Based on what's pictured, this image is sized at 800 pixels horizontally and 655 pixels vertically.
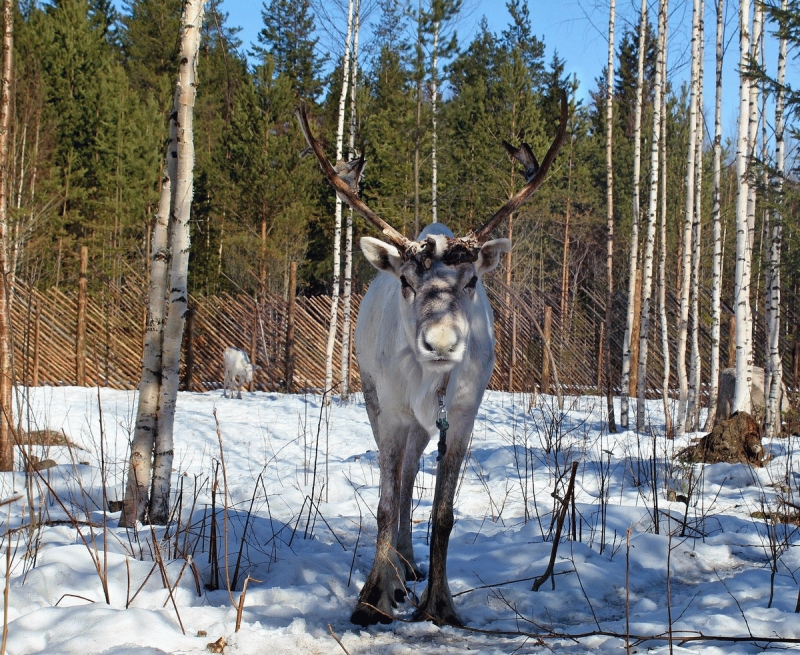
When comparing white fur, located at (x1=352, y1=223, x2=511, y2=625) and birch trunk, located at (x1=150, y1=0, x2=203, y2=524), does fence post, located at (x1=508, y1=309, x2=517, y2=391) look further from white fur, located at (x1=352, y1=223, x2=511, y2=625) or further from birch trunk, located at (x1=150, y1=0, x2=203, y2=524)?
white fur, located at (x1=352, y1=223, x2=511, y2=625)

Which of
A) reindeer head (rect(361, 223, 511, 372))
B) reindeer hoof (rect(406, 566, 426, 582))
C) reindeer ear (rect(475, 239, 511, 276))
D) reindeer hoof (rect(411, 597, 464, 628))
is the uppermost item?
reindeer ear (rect(475, 239, 511, 276))

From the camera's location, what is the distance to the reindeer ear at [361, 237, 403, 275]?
3.90m

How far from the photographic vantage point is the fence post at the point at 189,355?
16891 millimetres

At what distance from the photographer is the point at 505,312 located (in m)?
20.6

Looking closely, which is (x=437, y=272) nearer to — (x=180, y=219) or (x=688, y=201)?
(x=180, y=219)

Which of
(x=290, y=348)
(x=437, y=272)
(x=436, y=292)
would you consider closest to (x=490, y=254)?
(x=437, y=272)

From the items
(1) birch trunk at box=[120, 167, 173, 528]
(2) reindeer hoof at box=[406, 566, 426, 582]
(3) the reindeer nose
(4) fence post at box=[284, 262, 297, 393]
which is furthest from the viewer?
(4) fence post at box=[284, 262, 297, 393]

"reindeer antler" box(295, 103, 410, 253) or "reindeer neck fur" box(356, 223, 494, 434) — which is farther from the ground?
"reindeer antler" box(295, 103, 410, 253)

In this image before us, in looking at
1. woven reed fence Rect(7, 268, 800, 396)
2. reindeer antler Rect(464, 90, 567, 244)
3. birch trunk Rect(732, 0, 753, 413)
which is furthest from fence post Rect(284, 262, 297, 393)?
reindeer antler Rect(464, 90, 567, 244)

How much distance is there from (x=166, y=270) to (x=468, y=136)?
70.5 feet

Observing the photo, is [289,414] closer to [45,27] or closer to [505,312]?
[505,312]

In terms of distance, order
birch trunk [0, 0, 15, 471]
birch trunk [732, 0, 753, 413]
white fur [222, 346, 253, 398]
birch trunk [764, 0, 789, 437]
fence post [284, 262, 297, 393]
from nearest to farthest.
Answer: birch trunk [0, 0, 15, 471], birch trunk [732, 0, 753, 413], birch trunk [764, 0, 789, 437], white fur [222, 346, 253, 398], fence post [284, 262, 297, 393]

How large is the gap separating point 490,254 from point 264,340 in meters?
15.2

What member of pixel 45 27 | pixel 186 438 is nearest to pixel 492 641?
pixel 186 438
